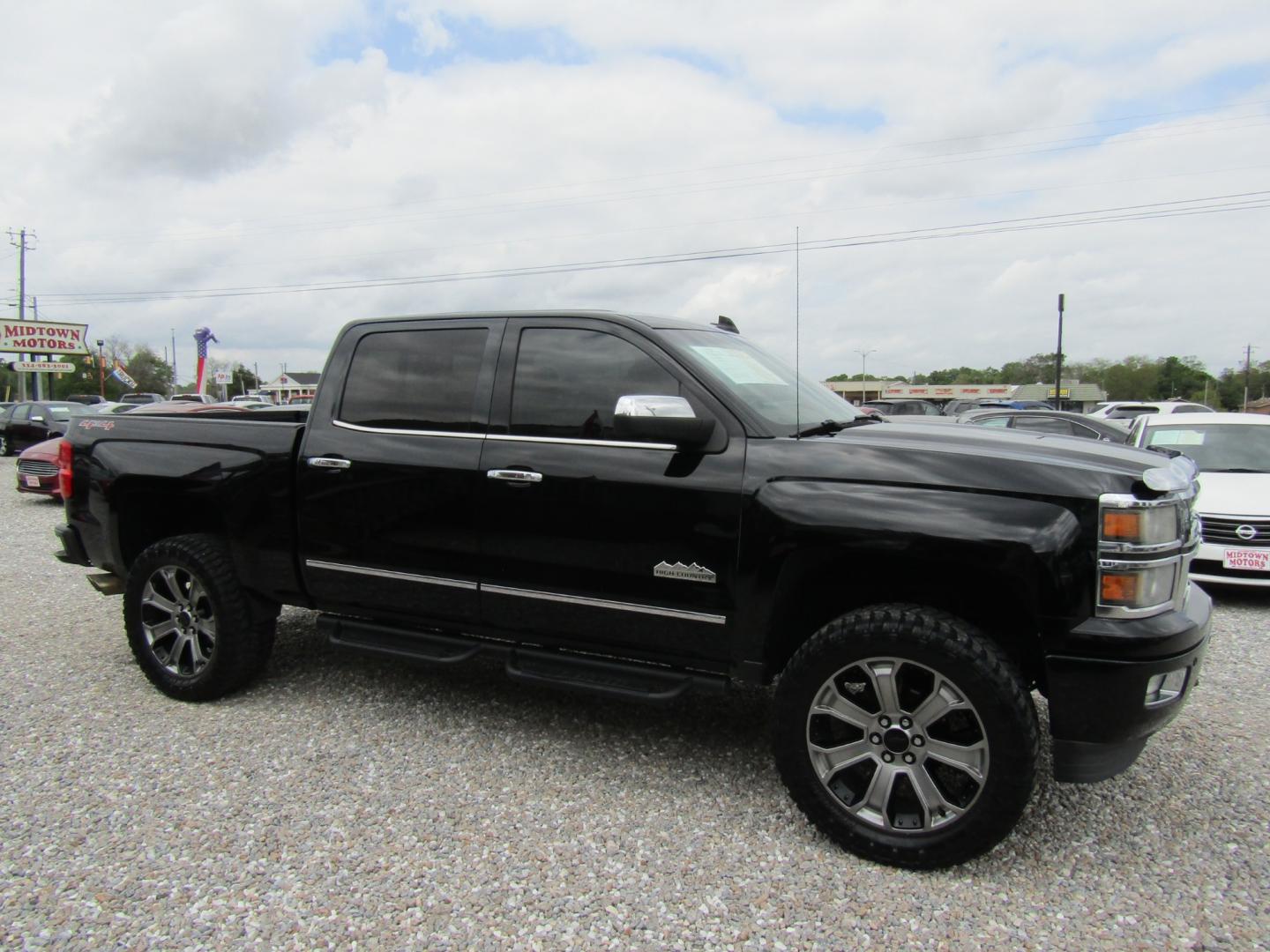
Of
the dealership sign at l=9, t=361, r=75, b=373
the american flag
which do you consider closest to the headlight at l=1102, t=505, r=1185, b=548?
the american flag

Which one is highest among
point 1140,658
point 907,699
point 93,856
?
point 1140,658

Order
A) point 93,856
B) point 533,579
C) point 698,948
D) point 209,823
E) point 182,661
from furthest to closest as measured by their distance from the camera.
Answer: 1. point 182,661
2. point 533,579
3. point 209,823
4. point 93,856
5. point 698,948

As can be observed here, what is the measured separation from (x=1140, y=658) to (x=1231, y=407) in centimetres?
10051

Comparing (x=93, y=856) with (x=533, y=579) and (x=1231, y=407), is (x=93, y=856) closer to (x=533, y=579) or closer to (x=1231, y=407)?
(x=533, y=579)

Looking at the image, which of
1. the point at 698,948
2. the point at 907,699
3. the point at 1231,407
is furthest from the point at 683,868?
the point at 1231,407

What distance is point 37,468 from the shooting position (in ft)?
41.3

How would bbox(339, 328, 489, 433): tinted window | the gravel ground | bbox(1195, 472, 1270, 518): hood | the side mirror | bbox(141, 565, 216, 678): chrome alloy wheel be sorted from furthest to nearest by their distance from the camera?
1. bbox(1195, 472, 1270, 518): hood
2. bbox(141, 565, 216, 678): chrome alloy wheel
3. bbox(339, 328, 489, 433): tinted window
4. the side mirror
5. the gravel ground

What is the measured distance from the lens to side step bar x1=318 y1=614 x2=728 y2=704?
326cm

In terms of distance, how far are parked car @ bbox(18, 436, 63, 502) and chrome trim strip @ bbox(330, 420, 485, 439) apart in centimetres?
1085

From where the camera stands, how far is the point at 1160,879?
2.82 metres

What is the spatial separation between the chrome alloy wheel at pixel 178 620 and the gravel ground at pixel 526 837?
0.79ft

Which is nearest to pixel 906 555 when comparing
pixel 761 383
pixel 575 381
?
pixel 761 383

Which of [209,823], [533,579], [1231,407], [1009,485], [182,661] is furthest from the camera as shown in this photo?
[1231,407]

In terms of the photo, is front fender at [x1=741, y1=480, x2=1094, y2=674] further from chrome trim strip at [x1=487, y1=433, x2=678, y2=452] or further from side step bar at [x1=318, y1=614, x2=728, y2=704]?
chrome trim strip at [x1=487, y1=433, x2=678, y2=452]
